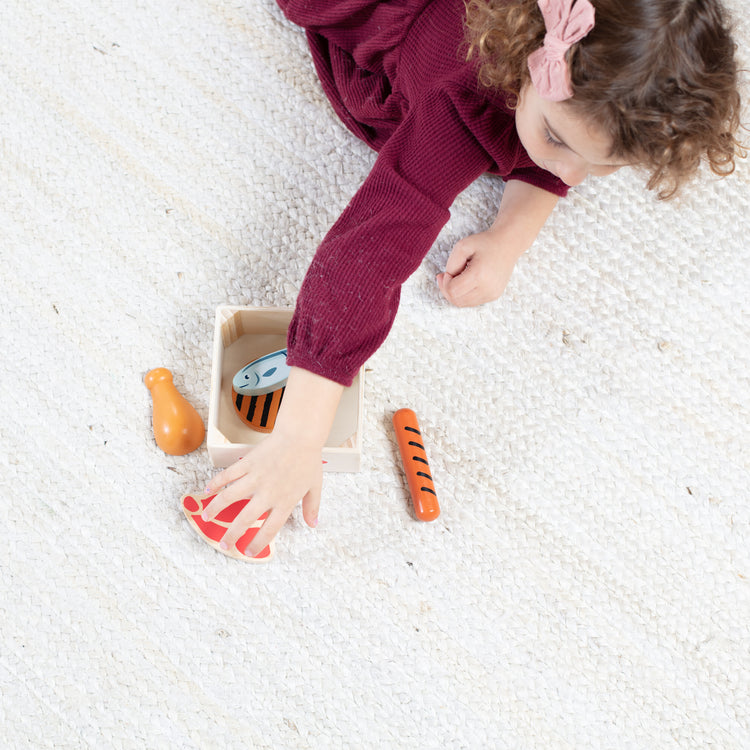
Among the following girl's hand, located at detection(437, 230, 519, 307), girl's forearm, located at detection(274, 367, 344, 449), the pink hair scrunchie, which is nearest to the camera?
the pink hair scrunchie

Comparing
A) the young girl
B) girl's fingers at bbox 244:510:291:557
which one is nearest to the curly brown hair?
the young girl

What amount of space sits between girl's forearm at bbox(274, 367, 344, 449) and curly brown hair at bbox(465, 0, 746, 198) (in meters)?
0.26

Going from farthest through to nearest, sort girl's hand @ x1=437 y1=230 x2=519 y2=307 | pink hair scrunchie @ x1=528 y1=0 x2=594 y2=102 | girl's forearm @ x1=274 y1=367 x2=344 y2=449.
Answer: girl's hand @ x1=437 y1=230 x2=519 y2=307, girl's forearm @ x1=274 y1=367 x2=344 y2=449, pink hair scrunchie @ x1=528 y1=0 x2=594 y2=102

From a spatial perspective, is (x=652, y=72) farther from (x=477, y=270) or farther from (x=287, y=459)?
(x=287, y=459)

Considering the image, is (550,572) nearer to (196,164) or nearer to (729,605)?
(729,605)

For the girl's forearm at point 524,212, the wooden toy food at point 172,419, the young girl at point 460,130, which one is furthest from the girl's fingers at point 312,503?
the girl's forearm at point 524,212

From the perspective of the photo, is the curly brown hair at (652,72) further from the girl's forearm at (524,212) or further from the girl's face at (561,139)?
the girl's forearm at (524,212)

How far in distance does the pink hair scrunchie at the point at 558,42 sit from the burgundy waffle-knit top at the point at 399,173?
104 mm

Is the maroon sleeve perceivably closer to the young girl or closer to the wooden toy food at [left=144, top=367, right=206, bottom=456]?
the young girl

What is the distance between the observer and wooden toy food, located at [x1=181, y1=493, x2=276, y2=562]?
613 millimetres

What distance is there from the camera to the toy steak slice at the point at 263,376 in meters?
0.60

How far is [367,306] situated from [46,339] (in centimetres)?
32

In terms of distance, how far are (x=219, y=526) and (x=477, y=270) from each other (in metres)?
0.32

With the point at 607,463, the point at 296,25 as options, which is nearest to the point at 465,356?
the point at 607,463
